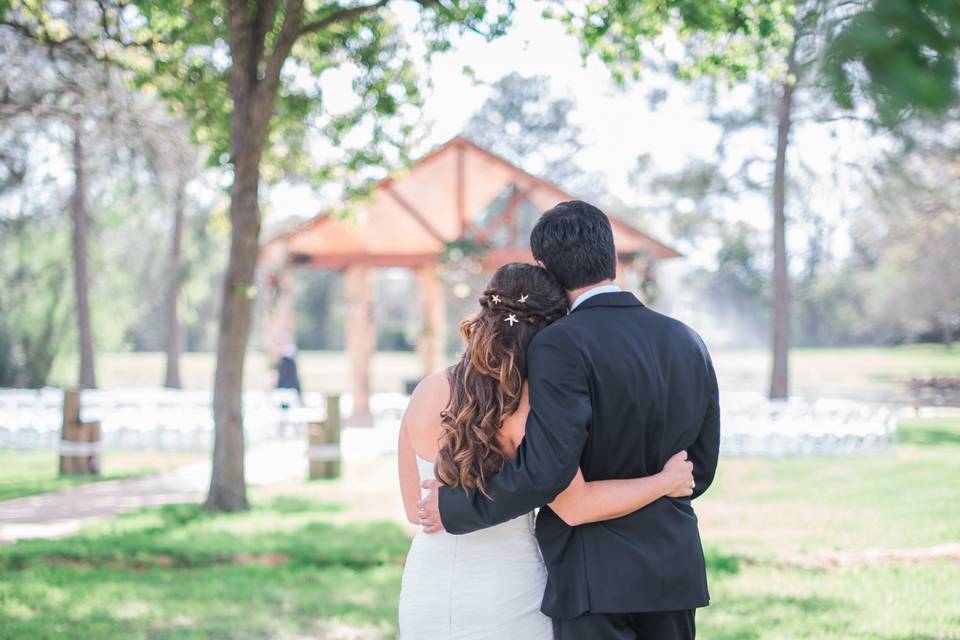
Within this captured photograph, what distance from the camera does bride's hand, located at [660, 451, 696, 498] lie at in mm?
2822

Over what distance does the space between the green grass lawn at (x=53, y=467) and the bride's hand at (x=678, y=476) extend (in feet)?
33.1

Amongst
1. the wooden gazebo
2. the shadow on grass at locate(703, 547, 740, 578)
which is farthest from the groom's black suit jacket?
the wooden gazebo

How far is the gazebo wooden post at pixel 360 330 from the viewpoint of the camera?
64.1ft

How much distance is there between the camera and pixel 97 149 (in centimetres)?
1669

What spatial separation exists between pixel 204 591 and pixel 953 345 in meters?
46.3

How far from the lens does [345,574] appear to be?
721 centimetres

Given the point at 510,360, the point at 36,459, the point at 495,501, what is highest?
the point at 510,360

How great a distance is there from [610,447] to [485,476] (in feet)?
1.22

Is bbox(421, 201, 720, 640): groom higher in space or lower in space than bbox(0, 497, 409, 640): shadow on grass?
higher

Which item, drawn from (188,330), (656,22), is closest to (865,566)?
(656,22)

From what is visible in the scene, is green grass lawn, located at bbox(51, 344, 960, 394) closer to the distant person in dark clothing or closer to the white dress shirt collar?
the distant person in dark clothing

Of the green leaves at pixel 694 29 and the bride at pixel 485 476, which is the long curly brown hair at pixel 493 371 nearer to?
the bride at pixel 485 476

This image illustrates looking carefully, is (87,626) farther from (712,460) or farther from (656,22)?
(656,22)

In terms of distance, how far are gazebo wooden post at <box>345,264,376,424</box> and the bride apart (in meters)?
16.4
